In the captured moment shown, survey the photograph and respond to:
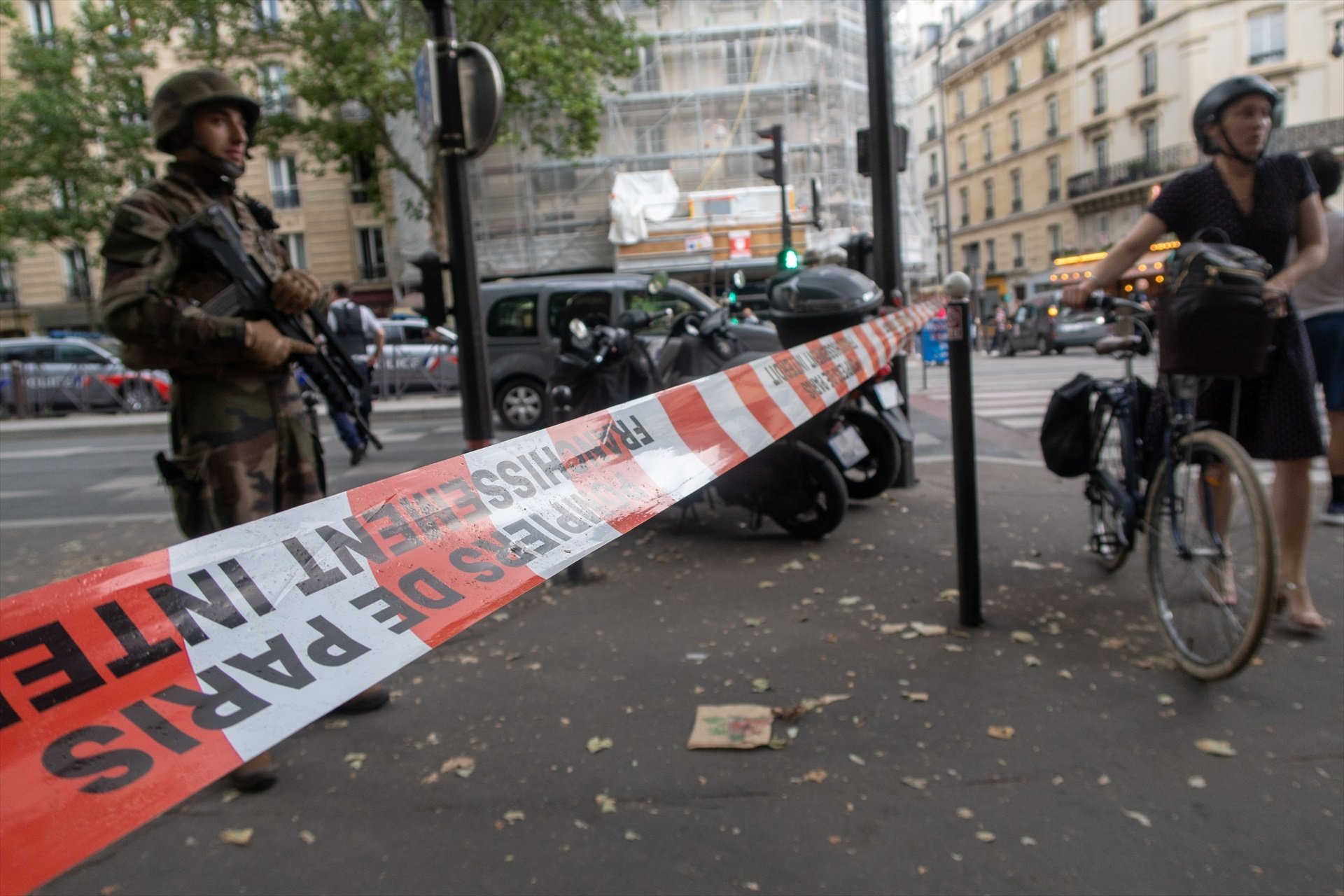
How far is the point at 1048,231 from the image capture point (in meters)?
50.6

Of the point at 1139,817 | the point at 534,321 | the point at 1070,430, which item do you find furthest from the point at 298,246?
the point at 1139,817

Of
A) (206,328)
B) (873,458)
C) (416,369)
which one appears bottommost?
(873,458)

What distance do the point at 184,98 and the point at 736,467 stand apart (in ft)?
8.20

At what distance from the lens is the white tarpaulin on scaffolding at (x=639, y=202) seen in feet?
96.8

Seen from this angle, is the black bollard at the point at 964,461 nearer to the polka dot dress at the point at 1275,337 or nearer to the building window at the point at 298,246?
the polka dot dress at the point at 1275,337

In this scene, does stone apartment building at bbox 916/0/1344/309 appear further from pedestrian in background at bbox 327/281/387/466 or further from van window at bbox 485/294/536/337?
pedestrian in background at bbox 327/281/387/466

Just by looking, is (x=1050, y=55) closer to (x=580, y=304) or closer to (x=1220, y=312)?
(x=580, y=304)

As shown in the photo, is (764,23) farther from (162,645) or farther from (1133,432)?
(162,645)

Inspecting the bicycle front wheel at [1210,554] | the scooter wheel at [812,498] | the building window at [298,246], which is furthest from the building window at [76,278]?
the bicycle front wheel at [1210,554]

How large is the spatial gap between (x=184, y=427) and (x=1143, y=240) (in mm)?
3343

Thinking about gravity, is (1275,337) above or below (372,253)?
below

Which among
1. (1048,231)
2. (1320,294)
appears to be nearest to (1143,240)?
(1320,294)

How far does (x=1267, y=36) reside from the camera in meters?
38.7

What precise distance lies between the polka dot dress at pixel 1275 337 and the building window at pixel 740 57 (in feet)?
97.6
